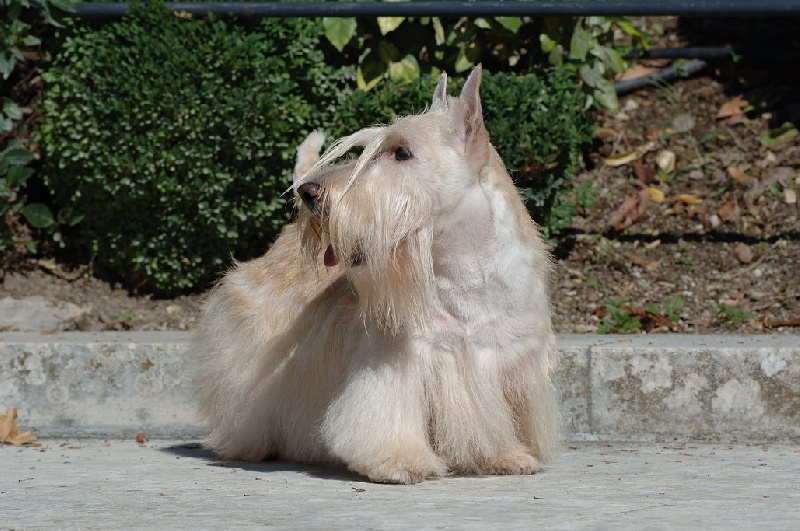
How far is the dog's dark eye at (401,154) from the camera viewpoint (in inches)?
158

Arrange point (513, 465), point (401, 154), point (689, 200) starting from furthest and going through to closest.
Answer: point (689, 200)
point (513, 465)
point (401, 154)

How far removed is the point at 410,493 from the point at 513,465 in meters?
0.61

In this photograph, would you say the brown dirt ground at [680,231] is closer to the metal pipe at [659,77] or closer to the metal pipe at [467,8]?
the metal pipe at [659,77]

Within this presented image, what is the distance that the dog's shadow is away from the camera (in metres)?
4.22

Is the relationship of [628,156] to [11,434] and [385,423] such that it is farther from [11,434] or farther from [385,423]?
[11,434]

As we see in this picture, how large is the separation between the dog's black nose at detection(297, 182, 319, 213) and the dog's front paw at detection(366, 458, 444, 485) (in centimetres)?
88

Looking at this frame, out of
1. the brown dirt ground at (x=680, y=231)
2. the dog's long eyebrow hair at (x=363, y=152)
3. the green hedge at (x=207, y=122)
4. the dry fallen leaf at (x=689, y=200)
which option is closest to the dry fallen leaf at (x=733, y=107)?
the brown dirt ground at (x=680, y=231)

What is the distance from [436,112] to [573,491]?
1418 mm

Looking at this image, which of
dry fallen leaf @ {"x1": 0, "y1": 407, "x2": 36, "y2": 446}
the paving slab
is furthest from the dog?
dry fallen leaf @ {"x1": 0, "y1": 407, "x2": 36, "y2": 446}

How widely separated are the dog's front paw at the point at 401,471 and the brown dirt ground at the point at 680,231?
2.42 m

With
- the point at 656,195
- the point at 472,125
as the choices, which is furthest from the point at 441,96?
the point at 656,195

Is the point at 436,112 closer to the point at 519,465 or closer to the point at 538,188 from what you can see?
the point at 519,465

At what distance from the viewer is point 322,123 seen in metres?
6.46

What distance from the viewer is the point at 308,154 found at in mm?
4789
